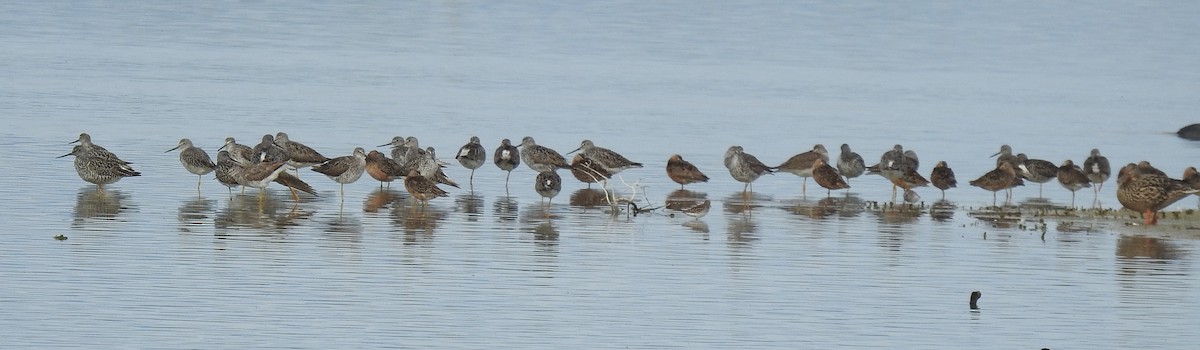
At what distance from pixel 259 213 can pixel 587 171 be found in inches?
200

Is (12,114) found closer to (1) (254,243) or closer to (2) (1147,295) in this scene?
(1) (254,243)

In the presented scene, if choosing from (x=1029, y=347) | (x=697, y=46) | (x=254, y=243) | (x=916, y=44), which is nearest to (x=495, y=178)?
(x=254, y=243)

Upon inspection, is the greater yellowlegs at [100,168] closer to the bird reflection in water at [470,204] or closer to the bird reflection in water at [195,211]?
the bird reflection in water at [195,211]

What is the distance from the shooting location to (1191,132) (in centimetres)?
3359

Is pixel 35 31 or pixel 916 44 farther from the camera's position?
pixel 916 44

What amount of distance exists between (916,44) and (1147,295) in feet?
141

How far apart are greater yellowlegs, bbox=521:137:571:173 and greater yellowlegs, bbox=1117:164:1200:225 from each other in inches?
274

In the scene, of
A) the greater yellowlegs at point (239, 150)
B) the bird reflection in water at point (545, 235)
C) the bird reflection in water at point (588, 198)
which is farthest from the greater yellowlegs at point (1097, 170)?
the greater yellowlegs at point (239, 150)

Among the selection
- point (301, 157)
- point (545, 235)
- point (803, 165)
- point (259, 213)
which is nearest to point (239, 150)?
point (301, 157)

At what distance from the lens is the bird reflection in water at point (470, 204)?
20.8 meters

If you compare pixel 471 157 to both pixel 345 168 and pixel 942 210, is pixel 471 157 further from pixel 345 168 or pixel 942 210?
pixel 942 210

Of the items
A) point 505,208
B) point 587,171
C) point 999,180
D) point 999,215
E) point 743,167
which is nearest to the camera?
point 505,208

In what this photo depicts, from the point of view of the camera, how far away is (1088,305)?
51.7ft

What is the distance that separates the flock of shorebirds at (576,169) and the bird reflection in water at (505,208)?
37cm
